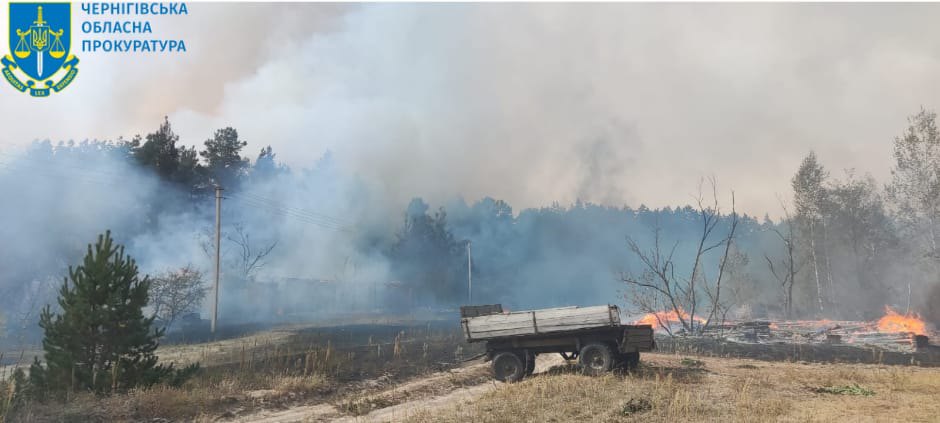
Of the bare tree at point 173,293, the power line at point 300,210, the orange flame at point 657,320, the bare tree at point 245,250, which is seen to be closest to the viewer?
the bare tree at point 173,293

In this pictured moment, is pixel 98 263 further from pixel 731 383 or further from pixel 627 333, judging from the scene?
pixel 731 383

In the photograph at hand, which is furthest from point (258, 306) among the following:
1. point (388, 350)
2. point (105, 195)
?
point (388, 350)

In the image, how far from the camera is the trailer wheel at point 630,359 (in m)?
16.5

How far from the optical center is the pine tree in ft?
42.4

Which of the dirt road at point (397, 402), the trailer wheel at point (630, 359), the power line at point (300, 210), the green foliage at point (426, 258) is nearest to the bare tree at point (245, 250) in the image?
the power line at point (300, 210)

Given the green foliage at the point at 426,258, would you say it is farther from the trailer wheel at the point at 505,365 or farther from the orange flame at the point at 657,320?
the trailer wheel at the point at 505,365

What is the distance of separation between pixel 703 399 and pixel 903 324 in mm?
31750

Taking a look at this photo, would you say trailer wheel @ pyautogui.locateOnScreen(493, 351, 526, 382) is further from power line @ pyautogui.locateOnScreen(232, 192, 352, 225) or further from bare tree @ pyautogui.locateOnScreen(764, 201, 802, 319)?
power line @ pyautogui.locateOnScreen(232, 192, 352, 225)

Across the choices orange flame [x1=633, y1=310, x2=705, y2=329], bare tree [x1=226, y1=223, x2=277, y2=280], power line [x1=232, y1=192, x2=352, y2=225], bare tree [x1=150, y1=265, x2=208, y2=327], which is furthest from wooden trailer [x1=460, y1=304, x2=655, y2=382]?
power line [x1=232, y1=192, x2=352, y2=225]

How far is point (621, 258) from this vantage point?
9619 centimetres

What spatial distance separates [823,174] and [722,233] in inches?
2720

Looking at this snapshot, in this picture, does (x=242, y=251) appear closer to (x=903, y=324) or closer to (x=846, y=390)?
(x=846, y=390)

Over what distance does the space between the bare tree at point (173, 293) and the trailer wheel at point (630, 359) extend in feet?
96.4

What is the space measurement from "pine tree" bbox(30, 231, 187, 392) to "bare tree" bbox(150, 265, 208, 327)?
72.9 feet
